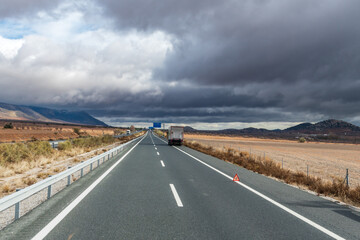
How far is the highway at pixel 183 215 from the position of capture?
14.3ft

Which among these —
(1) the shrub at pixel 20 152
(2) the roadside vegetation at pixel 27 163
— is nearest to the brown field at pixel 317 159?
(2) the roadside vegetation at pixel 27 163

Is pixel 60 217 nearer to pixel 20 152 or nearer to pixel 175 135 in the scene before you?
pixel 20 152

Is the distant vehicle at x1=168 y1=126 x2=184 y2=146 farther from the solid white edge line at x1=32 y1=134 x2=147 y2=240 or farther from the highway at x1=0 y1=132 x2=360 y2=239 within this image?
the solid white edge line at x1=32 y1=134 x2=147 y2=240

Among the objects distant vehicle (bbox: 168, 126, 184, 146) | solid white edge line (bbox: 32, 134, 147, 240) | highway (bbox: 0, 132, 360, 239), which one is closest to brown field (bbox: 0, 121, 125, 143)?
distant vehicle (bbox: 168, 126, 184, 146)

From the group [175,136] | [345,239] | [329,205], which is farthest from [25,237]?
[175,136]

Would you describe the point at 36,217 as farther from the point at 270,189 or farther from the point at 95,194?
the point at 270,189

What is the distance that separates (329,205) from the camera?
6.70 metres

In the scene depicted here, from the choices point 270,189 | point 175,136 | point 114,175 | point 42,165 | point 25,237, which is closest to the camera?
point 25,237

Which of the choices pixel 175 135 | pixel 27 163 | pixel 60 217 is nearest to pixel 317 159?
pixel 175 135

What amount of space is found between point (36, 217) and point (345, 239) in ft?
19.0

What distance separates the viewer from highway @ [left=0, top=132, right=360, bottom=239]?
4.36 meters

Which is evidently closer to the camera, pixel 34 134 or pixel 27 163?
pixel 27 163

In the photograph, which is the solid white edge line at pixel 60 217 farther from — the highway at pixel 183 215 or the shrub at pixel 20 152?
the shrub at pixel 20 152

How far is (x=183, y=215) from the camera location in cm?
538
